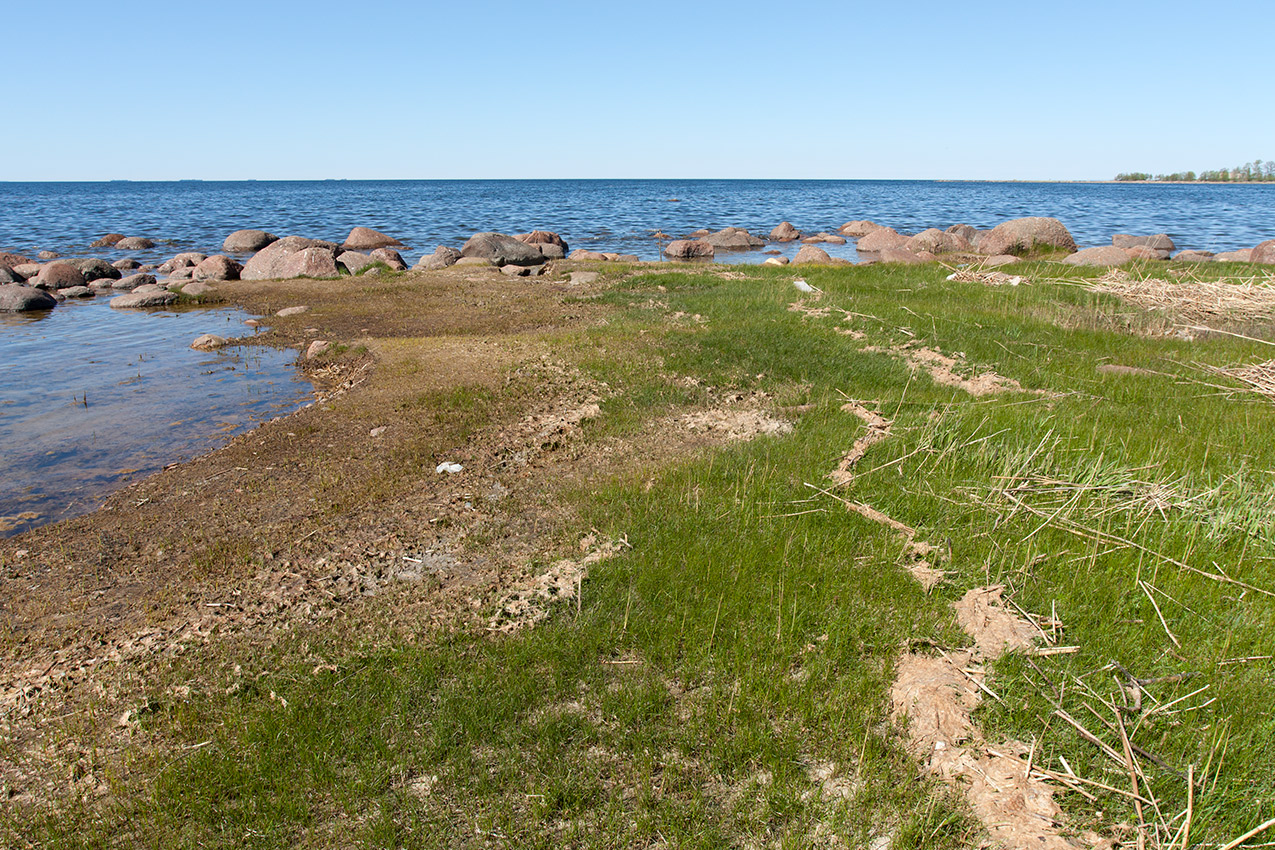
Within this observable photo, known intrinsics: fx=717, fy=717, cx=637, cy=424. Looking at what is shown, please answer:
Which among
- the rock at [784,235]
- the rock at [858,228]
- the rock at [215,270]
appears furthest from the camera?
the rock at [858,228]

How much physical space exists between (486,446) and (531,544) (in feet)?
8.24

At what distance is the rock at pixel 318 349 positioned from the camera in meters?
13.2

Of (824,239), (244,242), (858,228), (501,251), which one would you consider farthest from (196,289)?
(858,228)

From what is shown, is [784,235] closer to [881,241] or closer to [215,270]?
[881,241]

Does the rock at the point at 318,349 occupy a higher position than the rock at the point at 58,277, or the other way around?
the rock at the point at 58,277

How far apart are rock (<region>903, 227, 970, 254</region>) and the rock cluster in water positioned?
47 mm

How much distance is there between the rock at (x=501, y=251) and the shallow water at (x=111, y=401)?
11739mm

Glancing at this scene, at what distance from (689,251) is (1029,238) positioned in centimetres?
1341

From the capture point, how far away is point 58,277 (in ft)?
72.2

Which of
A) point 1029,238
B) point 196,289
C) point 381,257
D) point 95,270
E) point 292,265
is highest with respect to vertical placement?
point 1029,238

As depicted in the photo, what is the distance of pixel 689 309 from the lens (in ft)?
47.6

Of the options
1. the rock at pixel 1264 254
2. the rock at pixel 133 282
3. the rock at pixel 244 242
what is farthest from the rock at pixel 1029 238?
the rock at pixel 244 242

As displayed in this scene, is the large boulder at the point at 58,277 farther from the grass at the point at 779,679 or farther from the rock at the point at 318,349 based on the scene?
the grass at the point at 779,679

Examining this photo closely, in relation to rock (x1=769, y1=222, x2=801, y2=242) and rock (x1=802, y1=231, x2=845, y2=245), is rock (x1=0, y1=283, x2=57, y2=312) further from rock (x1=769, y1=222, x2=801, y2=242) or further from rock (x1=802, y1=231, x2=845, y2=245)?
rock (x1=769, y1=222, x2=801, y2=242)
